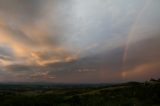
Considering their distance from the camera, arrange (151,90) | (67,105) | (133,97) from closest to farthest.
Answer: (67,105) < (133,97) < (151,90)

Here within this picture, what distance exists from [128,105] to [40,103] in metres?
24.3

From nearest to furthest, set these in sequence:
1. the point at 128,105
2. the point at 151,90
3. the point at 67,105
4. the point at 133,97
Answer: the point at 128,105 → the point at 67,105 → the point at 133,97 → the point at 151,90

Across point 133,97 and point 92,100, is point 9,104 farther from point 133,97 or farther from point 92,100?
point 133,97

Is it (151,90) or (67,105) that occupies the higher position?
(151,90)

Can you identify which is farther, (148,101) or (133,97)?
(133,97)

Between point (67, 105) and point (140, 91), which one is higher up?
point (140, 91)

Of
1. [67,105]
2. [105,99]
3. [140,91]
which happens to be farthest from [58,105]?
[140,91]

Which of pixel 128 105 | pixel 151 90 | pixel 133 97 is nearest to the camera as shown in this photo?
pixel 128 105

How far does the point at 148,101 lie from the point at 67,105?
20.0m

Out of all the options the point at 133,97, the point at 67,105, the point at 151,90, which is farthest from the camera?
the point at 151,90

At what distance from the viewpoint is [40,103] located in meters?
65.5

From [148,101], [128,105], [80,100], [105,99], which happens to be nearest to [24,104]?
[80,100]

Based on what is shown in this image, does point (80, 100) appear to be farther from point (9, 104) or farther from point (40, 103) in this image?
point (9, 104)

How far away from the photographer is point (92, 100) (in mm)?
65375
